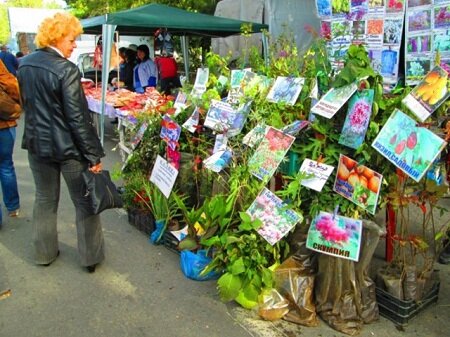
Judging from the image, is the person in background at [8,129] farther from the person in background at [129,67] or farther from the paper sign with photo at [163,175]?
the person in background at [129,67]

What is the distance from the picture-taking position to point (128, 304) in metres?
3.14

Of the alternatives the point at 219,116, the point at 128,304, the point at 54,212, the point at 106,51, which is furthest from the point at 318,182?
the point at 106,51

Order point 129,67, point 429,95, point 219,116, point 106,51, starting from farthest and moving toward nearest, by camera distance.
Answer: point 129,67 < point 106,51 < point 219,116 < point 429,95

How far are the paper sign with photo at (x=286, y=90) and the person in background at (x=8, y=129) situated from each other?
248 centimetres

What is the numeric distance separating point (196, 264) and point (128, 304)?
571 mm

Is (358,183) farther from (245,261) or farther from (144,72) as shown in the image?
(144,72)

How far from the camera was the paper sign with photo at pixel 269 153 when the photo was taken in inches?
114

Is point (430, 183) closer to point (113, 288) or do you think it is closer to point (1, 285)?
point (113, 288)

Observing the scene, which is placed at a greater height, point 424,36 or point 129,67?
point 424,36

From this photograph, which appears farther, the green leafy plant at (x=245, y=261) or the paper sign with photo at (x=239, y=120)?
the paper sign with photo at (x=239, y=120)

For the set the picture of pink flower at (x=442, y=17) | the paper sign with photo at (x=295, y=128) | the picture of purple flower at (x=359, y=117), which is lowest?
the paper sign with photo at (x=295, y=128)

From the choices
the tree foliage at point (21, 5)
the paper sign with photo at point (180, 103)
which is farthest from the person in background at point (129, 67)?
the tree foliage at point (21, 5)

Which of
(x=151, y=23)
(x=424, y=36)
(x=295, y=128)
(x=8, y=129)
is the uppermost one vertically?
(x=424, y=36)

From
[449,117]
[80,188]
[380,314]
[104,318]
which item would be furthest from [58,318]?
[449,117]
